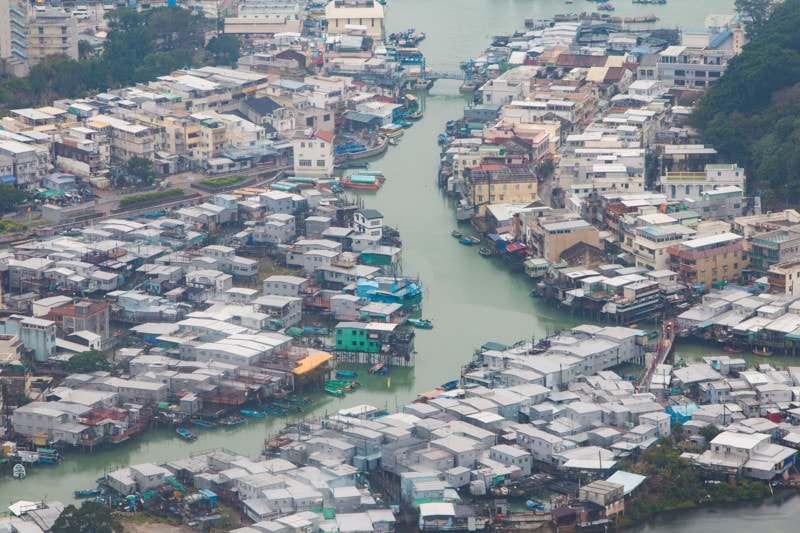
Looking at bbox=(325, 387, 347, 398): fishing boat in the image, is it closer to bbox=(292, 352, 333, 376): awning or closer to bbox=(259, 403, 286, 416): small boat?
bbox=(292, 352, 333, 376): awning

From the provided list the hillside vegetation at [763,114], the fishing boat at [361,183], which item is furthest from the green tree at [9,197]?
the hillside vegetation at [763,114]

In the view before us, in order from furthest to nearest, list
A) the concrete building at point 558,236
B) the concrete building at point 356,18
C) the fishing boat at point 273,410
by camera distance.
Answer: the concrete building at point 356,18 → the concrete building at point 558,236 → the fishing boat at point 273,410

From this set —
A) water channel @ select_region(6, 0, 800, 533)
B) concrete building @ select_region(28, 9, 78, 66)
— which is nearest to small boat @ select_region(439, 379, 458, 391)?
water channel @ select_region(6, 0, 800, 533)

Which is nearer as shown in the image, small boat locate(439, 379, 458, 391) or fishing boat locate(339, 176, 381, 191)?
small boat locate(439, 379, 458, 391)

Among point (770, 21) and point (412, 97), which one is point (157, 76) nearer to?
point (412, 97)

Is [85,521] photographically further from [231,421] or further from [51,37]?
[51,37]

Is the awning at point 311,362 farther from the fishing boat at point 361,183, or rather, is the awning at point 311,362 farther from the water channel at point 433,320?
the fishing boat at point 361,183

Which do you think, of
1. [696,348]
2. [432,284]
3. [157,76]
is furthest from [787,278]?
[157,76]

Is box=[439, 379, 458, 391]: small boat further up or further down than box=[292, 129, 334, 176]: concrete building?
further down
